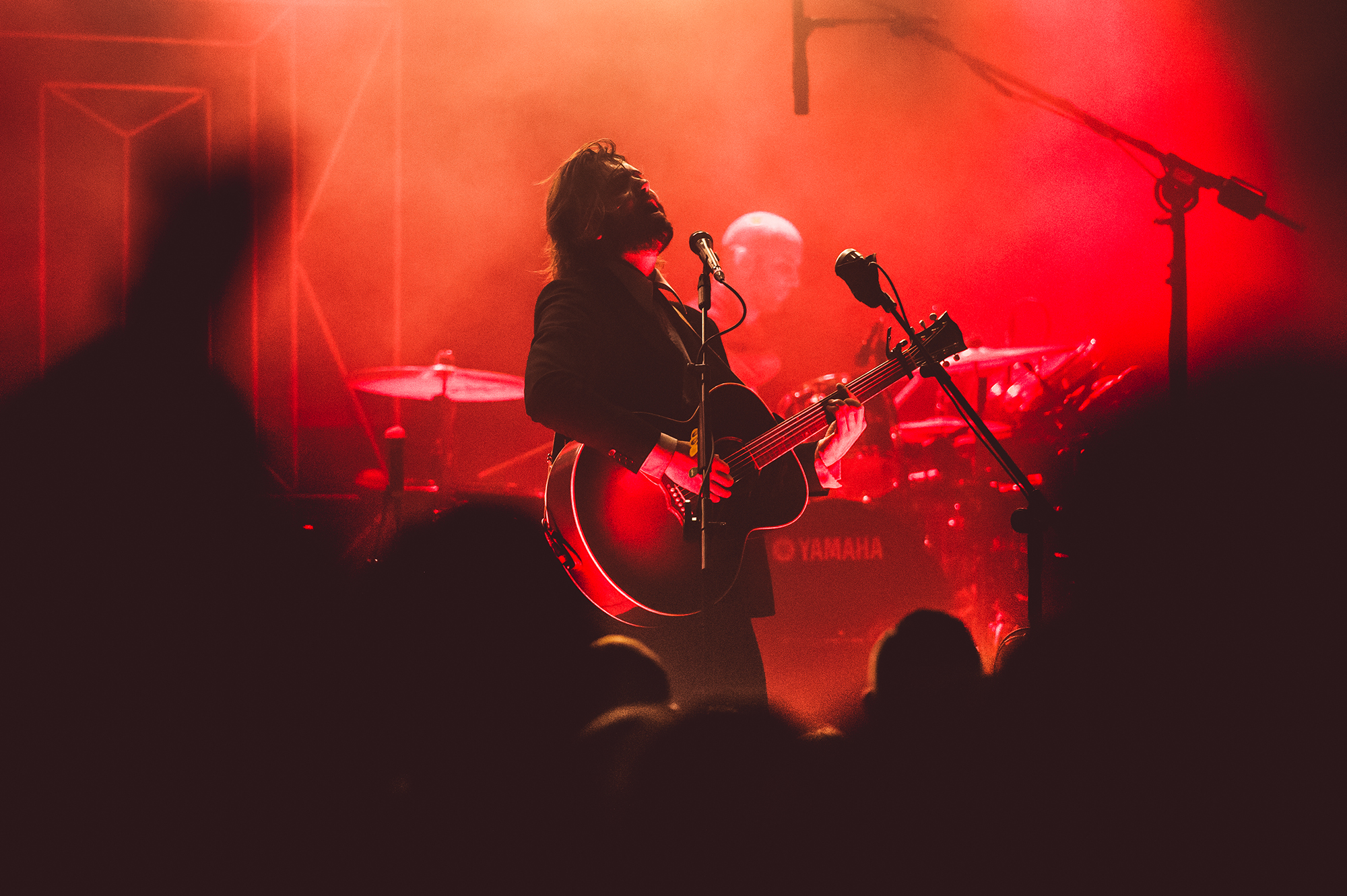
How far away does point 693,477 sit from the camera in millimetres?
1884

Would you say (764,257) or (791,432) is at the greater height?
(764,257)

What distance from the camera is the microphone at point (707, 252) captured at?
1.81 metres

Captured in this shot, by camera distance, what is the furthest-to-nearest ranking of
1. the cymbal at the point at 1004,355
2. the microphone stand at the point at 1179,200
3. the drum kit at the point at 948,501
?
the drum kit at the point at 948,501 → the cymbal at the point at 1004,355 → the microphone stand at the point at 1179,200

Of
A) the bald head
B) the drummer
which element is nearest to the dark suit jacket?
the drummer

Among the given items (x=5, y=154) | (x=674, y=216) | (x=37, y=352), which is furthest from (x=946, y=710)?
(x=5, y=154)

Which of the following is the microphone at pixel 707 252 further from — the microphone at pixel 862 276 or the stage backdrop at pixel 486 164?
the stage backdrop at pixel 486 164

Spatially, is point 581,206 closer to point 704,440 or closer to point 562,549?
point 704,440

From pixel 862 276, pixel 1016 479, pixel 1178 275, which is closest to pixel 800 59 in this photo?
pixel 1178 275

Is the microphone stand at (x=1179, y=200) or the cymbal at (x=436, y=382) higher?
the microphone stand at (x=1179, y=200)

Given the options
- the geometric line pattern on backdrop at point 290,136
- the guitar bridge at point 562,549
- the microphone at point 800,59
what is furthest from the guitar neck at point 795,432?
the geometric line pattern on backdrop at point 290,136

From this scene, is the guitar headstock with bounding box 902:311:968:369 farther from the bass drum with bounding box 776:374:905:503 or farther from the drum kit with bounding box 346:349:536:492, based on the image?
the drum kit with bounding box 346:349:536:492

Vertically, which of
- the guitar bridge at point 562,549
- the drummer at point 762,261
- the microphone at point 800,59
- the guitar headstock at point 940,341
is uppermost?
the microphone at point 800,59

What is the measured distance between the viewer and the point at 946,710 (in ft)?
4.09

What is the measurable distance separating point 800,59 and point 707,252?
315cm
